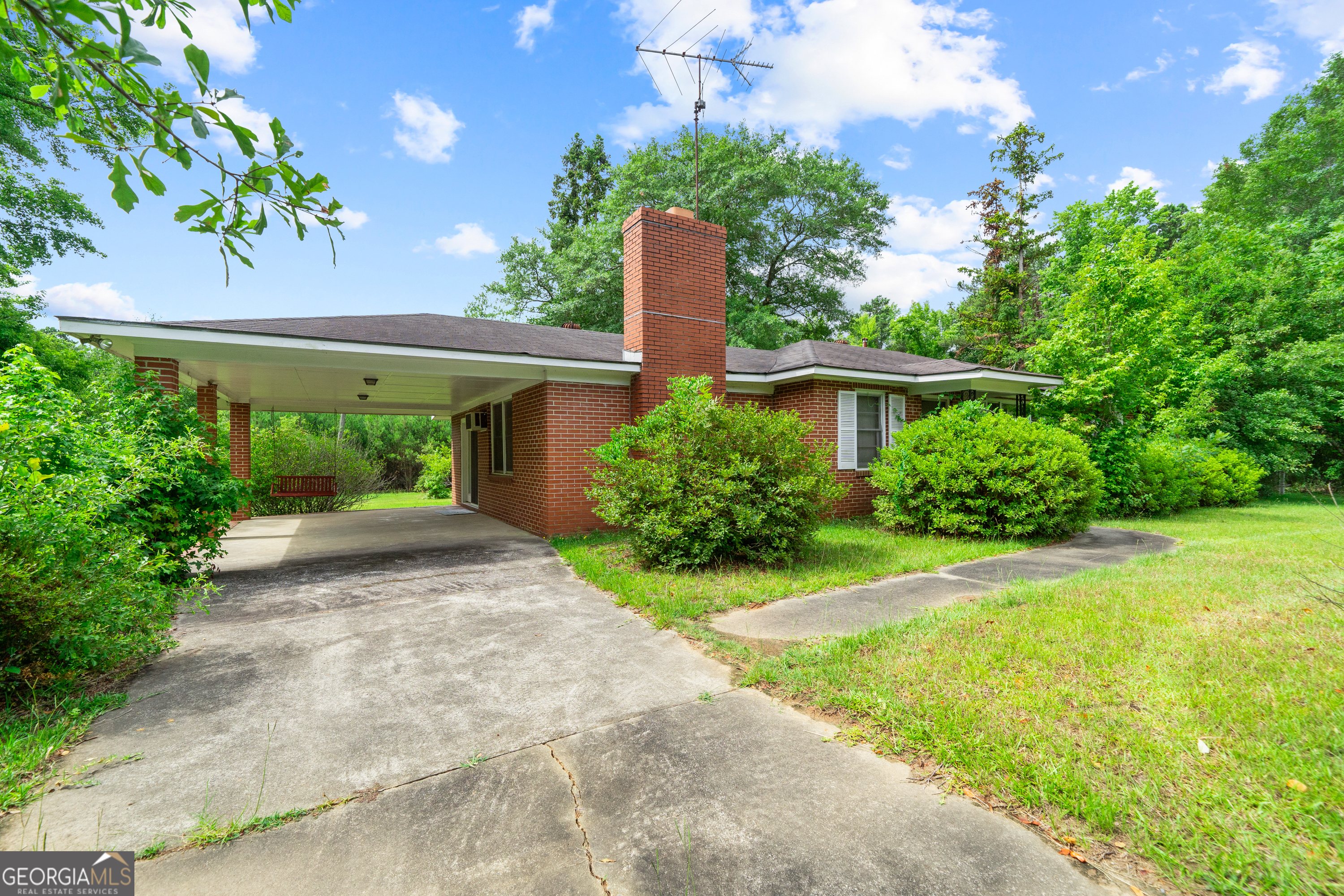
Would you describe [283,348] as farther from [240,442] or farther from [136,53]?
[240,442]

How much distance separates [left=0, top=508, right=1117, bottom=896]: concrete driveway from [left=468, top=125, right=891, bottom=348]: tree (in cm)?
2135

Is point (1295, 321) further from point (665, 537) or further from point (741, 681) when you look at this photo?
point (741, 681)

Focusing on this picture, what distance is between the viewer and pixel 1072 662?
3.55m

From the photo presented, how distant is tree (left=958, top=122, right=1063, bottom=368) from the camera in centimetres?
2480

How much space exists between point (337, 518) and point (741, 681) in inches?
510

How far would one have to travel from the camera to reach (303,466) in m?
15.4

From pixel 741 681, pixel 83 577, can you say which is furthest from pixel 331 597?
pixel 741 681

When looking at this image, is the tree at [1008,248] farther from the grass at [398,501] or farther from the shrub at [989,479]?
the grass at [398,501]

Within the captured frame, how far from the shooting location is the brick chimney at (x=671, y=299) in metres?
8.97

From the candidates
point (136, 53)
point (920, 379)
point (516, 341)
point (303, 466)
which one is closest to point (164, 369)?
point (516, 341)

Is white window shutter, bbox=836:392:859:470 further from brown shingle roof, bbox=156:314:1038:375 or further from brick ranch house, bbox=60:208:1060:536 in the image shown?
brown shingle roof, bbox=156:314:1038:375

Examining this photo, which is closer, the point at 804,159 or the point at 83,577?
the point at 83,577

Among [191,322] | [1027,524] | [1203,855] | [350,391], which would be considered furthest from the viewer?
[350,391]

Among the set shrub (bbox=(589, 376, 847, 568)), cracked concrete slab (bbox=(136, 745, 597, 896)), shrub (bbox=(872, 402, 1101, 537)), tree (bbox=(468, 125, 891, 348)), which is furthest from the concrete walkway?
tree (bbox=(468, 125, 891, 348))
